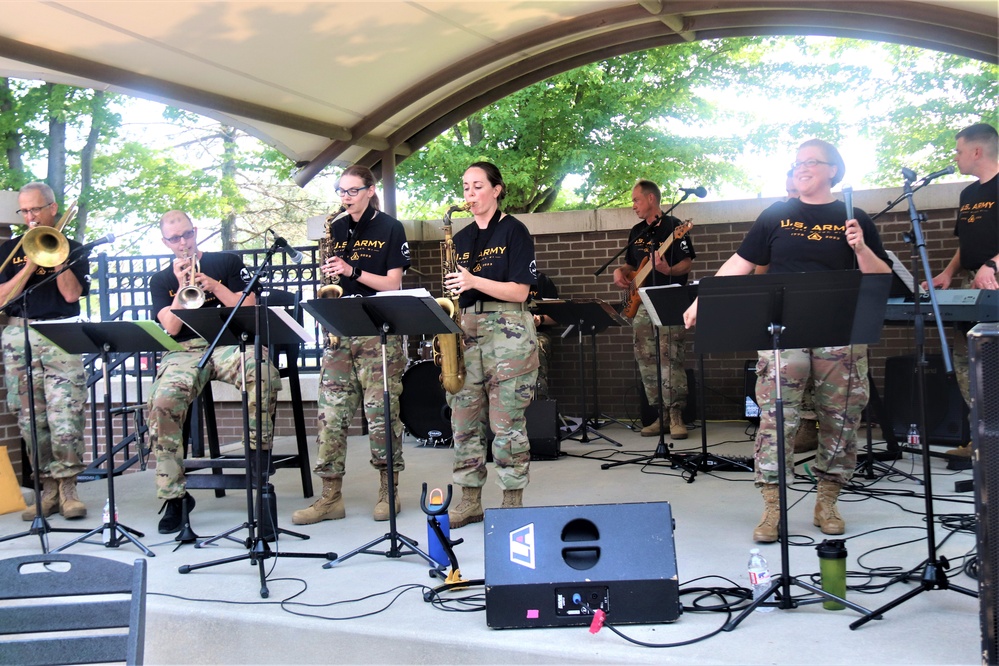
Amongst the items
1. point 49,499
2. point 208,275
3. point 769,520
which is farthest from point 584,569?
point 49,499

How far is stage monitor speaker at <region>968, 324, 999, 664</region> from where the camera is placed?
298 cm

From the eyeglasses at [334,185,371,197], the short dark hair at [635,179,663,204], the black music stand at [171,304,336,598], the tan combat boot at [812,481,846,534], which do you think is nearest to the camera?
the black music stand at [171,304,336,598]

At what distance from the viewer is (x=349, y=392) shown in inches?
239

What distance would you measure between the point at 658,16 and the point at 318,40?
2627mm

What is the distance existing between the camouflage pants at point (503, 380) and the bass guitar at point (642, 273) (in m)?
2.76

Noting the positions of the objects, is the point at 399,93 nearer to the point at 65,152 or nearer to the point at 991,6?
the point at 991,6

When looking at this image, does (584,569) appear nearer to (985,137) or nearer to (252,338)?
(252,338)

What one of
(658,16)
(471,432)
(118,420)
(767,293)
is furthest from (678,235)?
(118,420)

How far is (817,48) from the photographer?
16953mm

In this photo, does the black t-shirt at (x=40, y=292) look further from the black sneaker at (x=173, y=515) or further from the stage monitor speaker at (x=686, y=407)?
the stage monitor speaker at (x=686, y=407)

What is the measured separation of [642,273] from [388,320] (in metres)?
4.18

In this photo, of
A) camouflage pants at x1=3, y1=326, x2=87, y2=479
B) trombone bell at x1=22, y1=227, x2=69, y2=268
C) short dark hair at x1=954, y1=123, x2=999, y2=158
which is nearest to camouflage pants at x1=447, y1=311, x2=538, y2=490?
trombone bell at x1=22, y1=227, x2=69, y2=268

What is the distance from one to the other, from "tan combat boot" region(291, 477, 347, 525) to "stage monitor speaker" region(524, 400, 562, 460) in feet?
7.87

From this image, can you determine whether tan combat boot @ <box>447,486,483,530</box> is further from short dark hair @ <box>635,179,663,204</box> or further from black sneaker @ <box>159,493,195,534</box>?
short dark hair @ <box>635,179,663,204</box>
